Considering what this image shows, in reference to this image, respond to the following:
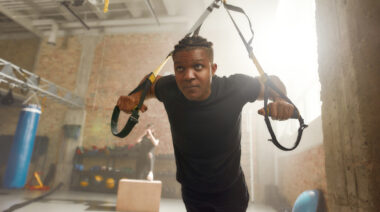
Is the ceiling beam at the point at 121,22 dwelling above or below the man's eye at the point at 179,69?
above

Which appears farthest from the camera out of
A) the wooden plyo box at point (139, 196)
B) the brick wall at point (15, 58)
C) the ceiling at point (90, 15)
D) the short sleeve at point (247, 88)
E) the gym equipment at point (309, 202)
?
the brick wall at point (15, 58)

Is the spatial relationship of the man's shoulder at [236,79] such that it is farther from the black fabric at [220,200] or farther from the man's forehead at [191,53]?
the black fabric at [220,200]

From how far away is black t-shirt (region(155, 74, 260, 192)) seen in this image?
142 cm

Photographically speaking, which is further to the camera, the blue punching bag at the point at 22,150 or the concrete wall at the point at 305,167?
the blue punching bag at the point at 22,150

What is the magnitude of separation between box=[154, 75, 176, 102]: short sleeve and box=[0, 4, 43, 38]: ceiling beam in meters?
11.1

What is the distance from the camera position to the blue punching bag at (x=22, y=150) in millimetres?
6333

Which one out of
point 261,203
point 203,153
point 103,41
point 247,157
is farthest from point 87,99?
point 203,153

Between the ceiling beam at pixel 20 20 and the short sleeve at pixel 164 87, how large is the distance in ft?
36.4

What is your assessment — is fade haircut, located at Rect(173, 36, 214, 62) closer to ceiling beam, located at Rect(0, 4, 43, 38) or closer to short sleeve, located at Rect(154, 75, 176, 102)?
short sleeve, located at Rect(154, 75, 176, 102)

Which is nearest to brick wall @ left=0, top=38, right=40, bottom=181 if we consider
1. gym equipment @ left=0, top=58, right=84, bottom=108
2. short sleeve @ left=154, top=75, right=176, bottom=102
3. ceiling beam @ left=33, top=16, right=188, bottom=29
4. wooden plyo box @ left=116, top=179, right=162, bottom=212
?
ceiling beam @ left=33, top=16, right=188, bottom=29

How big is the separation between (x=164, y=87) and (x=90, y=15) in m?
10.2

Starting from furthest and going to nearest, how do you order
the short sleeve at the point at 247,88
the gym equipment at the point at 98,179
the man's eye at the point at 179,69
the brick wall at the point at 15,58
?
the brick wall at the point at 15,58
the gym equipment at the point at 98,179
the short sleeve at the point at 247,88
the man's eye at the point at 179,69

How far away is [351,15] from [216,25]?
7886 millimetres

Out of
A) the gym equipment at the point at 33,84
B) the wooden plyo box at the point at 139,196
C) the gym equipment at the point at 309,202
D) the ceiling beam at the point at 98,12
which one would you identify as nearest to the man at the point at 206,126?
the gym equipment at the point at 309,202
